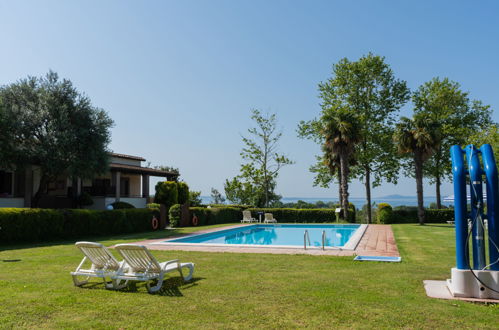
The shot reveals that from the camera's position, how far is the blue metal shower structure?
19.7 ft

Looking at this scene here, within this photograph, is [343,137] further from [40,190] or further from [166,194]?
[40,190]

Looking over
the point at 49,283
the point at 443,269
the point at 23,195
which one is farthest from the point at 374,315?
the point at 23,195

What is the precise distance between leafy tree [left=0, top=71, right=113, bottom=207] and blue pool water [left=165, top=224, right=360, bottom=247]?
795 centimetres

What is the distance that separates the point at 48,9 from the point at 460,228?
15535 millimetres

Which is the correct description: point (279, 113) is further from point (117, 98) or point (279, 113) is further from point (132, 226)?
point (132, 226)

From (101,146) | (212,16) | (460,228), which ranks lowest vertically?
(460,228)

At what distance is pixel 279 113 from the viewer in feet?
129

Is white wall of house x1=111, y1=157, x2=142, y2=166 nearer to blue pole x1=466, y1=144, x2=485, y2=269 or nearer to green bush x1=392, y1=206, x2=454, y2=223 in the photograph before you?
green bush x1=392, y1=206, x2=454, y2=223

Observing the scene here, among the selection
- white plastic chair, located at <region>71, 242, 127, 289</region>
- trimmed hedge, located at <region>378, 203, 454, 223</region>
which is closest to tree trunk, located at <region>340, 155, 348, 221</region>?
trimmed hedge, located at <region>378, 203, 454, 223</region>

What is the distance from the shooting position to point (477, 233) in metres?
6.18

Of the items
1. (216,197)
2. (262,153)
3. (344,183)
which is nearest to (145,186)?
(262,153)

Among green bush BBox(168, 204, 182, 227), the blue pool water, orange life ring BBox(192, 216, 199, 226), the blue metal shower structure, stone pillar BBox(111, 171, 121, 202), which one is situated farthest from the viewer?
stone pillar BBox(111, 171, 121, 202)

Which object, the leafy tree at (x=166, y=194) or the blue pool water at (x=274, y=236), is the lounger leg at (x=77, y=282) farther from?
the leafy tree at (x=166, y=194)

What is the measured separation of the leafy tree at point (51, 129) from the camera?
20.2m
